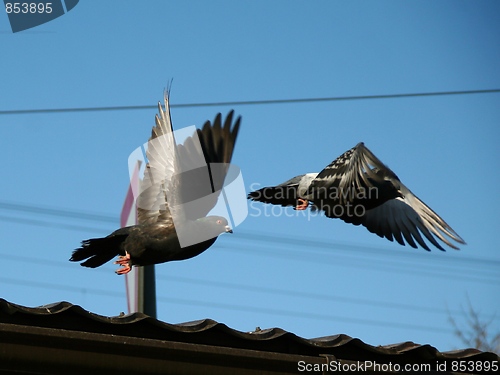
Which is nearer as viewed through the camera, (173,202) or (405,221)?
(173,202)

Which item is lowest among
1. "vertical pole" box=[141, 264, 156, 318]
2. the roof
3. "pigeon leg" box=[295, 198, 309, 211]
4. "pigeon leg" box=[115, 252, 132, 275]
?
the roof

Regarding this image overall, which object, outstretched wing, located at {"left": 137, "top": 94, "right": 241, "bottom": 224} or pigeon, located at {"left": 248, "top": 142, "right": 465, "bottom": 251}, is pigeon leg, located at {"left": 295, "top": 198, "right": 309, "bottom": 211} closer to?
pigeon, located at {"left": 248, "top": 142, "right": 465, "bottom": 251}

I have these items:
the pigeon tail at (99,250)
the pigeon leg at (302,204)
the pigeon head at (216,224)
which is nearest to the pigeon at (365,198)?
the pigeon leg at (302,204)

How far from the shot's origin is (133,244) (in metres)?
7.06

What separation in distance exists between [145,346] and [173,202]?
3.17 m

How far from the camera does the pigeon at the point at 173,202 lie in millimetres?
6910

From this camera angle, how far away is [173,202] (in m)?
7.19

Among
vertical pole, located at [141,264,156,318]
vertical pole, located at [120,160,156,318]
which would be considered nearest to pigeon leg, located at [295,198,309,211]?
vertical pole, located at [120,160,156,318]

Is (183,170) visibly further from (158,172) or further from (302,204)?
(302,204)

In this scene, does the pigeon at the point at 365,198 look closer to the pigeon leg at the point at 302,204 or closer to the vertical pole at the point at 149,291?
the pigeon leg at the point at 302,204

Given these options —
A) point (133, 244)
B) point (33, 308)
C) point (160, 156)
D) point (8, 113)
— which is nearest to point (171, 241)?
point (133, 244)

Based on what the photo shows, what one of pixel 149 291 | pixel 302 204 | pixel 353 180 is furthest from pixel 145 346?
pixel 149 291

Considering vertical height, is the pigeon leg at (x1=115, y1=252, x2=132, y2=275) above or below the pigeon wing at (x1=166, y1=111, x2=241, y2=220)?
below

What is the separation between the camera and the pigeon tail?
23.6 feet
